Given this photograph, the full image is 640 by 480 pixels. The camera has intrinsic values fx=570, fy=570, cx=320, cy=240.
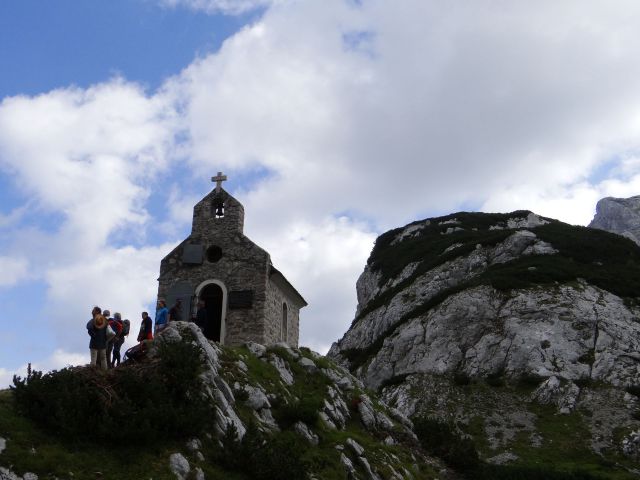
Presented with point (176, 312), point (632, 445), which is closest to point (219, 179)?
point (176, 312)

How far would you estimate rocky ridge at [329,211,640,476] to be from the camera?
96.5ft

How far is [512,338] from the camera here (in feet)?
119

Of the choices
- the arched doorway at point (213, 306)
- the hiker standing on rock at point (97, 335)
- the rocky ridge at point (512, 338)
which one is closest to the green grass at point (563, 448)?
the rocky ridge at point (512, 338)

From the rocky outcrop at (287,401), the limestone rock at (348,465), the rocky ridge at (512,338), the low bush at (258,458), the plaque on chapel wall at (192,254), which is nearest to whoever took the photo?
the low bush at (258,458)

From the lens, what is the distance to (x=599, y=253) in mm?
46719

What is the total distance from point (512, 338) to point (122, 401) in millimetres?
29546

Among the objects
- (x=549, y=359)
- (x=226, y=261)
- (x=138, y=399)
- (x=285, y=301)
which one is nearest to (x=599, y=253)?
(x=549, y=359)

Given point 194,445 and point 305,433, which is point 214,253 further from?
point 194,445

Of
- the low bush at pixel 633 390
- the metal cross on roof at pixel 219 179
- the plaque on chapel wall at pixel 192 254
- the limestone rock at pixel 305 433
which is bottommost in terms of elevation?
the limestone rock at pixel 305 433

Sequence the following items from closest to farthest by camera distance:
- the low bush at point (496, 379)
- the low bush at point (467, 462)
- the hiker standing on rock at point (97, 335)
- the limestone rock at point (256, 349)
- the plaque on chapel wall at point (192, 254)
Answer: the hiker standing on rock at point (97, 335) < the low bush at point (467, 462) < the limestone rock at point (256, 349) < the plaque on chapel wall at point (192, 254) < the low bush at point (496, 379)

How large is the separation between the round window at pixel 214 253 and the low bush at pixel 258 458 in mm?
10998

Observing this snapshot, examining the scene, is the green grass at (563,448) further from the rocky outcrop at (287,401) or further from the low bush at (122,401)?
the low bush at (122,401)

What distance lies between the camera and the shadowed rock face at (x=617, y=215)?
101 m

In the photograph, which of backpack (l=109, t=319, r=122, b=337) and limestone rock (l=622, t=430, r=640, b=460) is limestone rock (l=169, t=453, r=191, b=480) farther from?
limestone rock (l=622, t=430, r=640, b=460)
